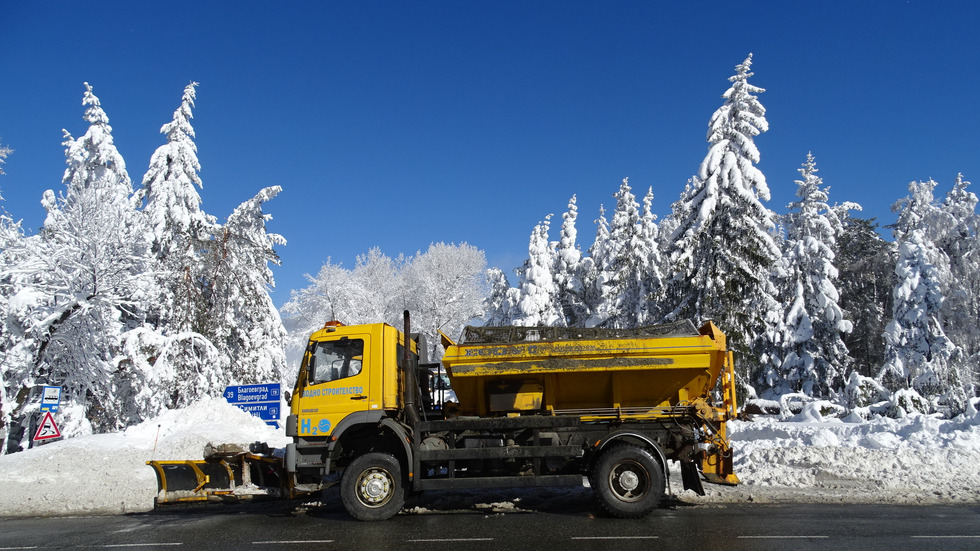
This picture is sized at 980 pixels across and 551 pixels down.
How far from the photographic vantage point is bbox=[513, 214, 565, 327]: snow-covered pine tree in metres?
36.2

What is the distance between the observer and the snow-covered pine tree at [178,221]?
24.0m

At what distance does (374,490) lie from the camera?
9.53 m

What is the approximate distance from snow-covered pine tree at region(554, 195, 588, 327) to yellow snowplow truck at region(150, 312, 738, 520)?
97.8 ft

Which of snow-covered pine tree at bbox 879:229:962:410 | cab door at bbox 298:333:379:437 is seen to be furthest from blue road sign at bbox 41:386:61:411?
snow-covered pine tree at bbox 879:229:962:410

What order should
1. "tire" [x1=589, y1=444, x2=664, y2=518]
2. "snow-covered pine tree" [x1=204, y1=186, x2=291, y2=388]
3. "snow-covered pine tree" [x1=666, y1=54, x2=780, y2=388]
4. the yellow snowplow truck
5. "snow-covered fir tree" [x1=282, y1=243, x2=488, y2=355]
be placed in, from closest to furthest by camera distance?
"tire" [x1=589, y1=444, x2=664, y2=518], the yellow snowplow truck, "snow-covered pine tree" [x1=666, y1=54, x2=780, y2=388], "snow-covered pine tree" [x1=204, y1=186, x2=291, y2=388], "snow-covered fir tree" [x1=282, y1=243, x2=488, y2=355]

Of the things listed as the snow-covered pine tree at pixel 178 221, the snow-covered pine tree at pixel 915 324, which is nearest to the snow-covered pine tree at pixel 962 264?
the snow-covered pine tree at pixel 915 324

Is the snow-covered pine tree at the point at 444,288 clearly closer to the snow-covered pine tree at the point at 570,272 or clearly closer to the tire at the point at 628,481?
the snow-covered pine tree at the point at 570,272

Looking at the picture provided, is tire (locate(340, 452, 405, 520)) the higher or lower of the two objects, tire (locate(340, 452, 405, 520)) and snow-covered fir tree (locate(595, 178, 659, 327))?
the lower

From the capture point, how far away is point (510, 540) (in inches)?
316

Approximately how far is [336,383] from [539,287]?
27.9m

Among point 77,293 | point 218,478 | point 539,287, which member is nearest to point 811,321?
point 539,287

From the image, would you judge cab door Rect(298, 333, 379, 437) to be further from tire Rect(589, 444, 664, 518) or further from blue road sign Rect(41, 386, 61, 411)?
blue road sign Rect(41, 386, 61, 411)

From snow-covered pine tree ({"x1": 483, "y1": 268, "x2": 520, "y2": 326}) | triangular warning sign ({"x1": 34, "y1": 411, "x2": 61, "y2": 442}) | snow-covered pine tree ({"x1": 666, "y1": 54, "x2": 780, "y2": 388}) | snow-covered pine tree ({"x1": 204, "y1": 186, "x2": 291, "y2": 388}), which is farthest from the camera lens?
snow-covered pine tree ({"x1": 483, "y1": 268, "x2": 520, "y2": 326})

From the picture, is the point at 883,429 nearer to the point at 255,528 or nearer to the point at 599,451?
the point at 599,451
